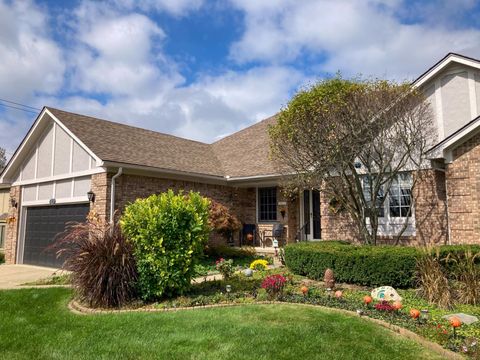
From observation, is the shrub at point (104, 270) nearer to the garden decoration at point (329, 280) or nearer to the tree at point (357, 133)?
the garden decoration at point (329, 280)

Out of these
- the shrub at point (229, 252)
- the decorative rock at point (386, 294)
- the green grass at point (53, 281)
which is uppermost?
the shrub at point (229, 252)

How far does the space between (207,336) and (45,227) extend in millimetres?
12693

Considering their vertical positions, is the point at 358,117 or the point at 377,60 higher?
the point at 377,60

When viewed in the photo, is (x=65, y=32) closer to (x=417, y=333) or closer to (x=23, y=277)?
(x=23, y=277)

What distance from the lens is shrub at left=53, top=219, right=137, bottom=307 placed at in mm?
7160

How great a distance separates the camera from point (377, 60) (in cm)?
1148

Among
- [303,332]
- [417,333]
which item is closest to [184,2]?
[303,332]

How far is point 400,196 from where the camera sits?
38.3 feet

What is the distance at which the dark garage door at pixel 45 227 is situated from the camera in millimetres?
13961

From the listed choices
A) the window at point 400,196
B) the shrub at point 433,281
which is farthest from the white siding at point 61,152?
the shrub at point 433,281

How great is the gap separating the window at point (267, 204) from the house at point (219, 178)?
1.8 inches

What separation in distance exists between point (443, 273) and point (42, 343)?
7.49 m

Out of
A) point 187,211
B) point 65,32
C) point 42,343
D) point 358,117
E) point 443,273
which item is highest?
point 65,32

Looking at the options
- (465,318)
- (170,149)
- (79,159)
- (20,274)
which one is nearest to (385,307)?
(465,318)
